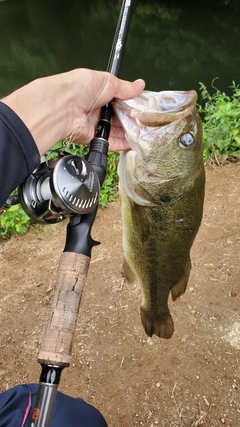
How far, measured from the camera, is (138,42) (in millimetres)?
17047

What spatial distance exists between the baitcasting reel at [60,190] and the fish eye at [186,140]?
1.86ft

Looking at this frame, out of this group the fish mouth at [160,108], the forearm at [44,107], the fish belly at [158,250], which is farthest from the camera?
the fish belly at [158,250]

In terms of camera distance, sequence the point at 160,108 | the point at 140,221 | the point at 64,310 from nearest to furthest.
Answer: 1. the point at 64,310
2. the point at 160,108
3. the point at 140,221

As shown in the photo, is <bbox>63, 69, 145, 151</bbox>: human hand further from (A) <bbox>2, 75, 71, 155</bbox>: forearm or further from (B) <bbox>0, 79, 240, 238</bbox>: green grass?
(B) <bbox>0, 79, 240, 238</bbox>: green grass

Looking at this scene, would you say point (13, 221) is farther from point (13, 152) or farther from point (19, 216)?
point (13, 152)

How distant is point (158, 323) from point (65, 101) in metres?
1.33

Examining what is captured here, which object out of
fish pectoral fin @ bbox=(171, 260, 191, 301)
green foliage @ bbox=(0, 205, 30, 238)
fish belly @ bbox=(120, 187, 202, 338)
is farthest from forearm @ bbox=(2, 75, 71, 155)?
green foliage @ bbox=(0, 205, 30, 238)

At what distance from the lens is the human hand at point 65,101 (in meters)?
1.67

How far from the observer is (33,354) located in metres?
3.24

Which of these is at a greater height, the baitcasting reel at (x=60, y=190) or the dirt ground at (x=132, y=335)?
the baitcasting reel at (x=60, y=190)

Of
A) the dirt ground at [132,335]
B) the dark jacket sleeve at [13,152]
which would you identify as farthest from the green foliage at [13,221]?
the dark jacket sleeve at [13,152]

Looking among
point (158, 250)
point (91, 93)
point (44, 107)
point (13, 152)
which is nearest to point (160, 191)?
point (158, 250)

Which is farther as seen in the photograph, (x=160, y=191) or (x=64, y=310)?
(x=160, y=191)

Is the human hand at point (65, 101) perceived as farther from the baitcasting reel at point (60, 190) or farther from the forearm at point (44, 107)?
the baitcasting reel at point (60, 190)
